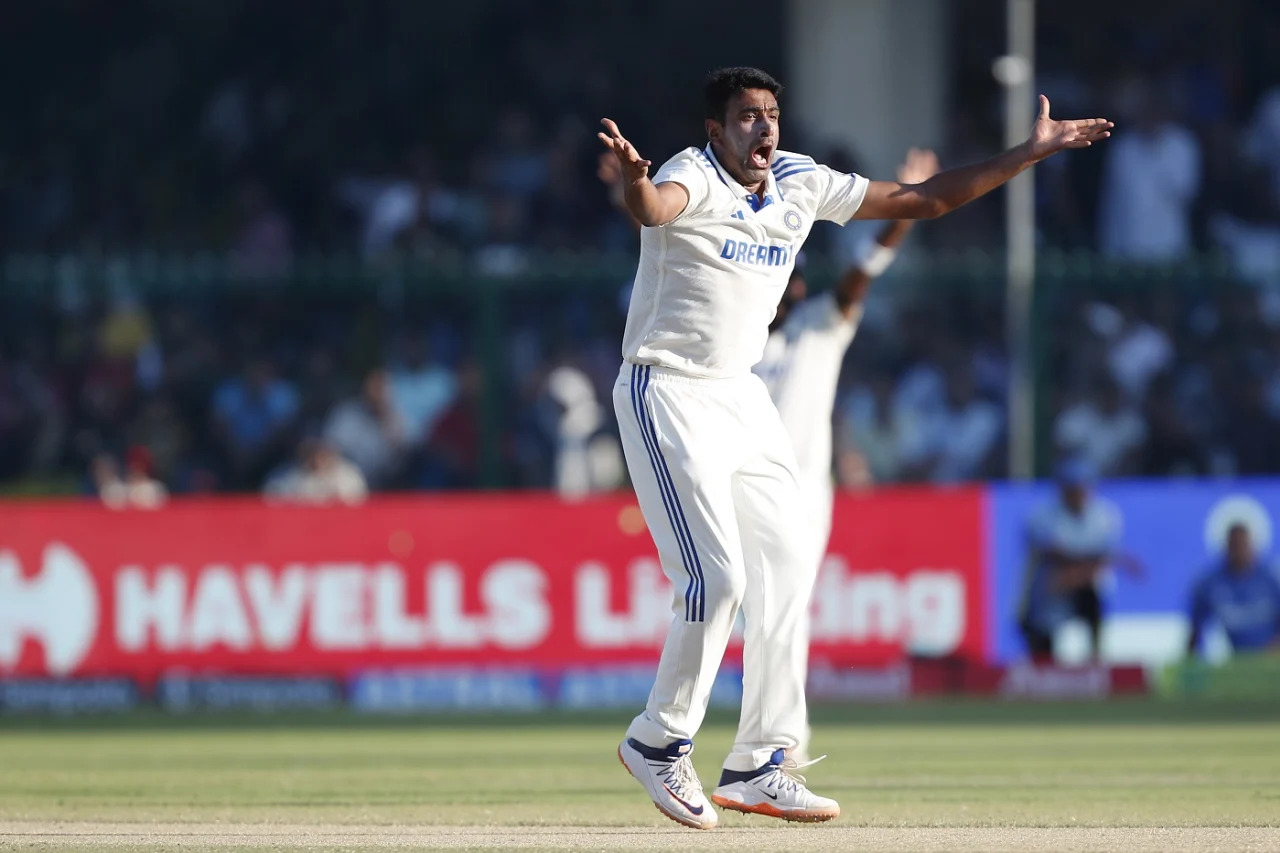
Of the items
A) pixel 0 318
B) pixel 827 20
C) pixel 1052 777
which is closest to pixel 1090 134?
pixel 1052 777

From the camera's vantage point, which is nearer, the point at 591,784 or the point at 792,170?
the point at 792,170

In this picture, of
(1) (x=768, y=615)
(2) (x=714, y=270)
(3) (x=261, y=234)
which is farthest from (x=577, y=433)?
(2) (x=714, y=270)

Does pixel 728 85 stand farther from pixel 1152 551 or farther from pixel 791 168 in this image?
pixel 1152 551

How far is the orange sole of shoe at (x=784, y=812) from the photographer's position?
7141 mm

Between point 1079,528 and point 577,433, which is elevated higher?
point 577,433

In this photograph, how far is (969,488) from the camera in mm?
15188

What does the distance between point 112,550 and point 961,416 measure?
19.9ft

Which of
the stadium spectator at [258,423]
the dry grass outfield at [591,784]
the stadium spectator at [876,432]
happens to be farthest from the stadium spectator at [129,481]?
the stadium spectator at [876,432]

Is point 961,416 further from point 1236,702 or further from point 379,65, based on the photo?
point 379,65

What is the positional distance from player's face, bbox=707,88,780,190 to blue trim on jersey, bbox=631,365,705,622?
72 centimetres

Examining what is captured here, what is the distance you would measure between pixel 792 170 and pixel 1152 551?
851 cm

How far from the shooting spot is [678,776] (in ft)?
23.3

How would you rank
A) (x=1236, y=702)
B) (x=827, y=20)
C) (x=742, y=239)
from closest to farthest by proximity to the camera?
(x=742, y=239) → (x=1236, y=702) → (x=827, y=20)

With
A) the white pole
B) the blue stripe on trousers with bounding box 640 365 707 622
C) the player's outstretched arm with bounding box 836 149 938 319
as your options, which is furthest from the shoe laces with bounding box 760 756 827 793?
the white pole
